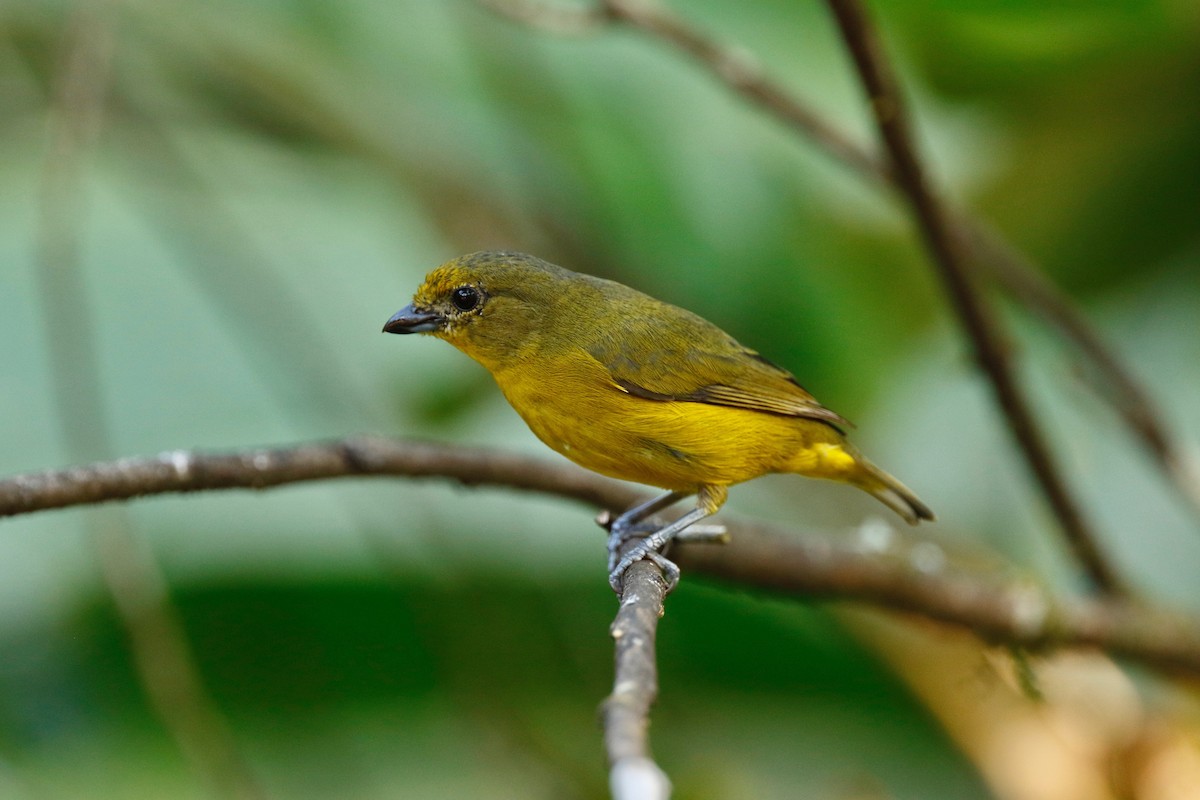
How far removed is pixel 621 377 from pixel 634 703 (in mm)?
1172

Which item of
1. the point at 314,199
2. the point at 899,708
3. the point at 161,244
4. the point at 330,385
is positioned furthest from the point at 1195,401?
the point at 161,244

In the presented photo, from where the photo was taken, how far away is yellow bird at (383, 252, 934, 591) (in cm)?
232

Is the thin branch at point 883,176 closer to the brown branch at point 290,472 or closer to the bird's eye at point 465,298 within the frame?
the brown branch at point 290,472

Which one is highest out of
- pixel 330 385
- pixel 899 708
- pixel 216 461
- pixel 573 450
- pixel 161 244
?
pixel 161 244

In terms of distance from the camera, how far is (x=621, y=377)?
2367 mm

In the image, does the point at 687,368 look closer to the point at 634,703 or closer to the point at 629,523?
the point at 629,523

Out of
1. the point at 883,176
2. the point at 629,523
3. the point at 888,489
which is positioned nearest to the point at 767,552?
the point at 888,489

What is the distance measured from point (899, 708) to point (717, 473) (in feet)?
8.75

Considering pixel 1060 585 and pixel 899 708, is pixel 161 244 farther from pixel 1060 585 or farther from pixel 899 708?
pixel 1060 585

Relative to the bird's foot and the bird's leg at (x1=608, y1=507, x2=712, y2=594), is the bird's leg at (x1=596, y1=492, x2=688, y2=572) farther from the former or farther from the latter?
the bird's leg at (x1=608, y1=507, x2=712, y2=594)

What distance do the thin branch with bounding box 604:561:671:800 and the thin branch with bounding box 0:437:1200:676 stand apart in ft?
2.70

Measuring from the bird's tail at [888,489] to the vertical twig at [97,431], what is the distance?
1.87m

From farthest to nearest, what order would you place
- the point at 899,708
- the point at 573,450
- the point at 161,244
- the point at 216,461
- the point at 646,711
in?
the point at 161,244
the point at 899,708
the point at 573,450
the point at 216,461
the point at 646,711

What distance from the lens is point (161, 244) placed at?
5695mm
